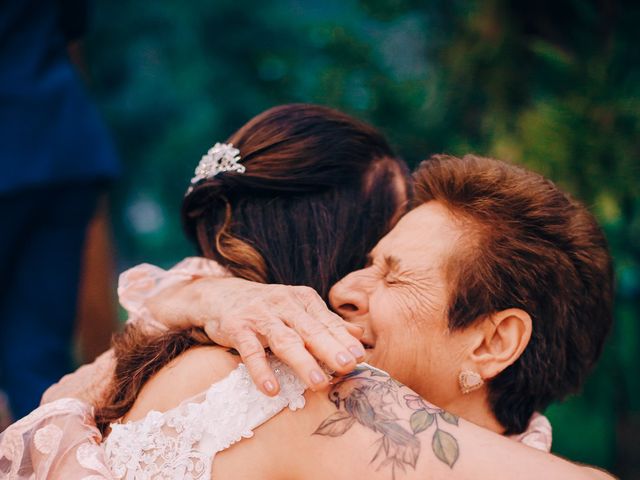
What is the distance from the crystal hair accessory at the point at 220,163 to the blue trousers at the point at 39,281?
1240 mm

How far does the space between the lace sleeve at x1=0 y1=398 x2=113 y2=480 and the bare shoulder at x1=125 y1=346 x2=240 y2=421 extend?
0.11 meters

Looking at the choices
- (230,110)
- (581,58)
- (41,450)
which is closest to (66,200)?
(230,110)

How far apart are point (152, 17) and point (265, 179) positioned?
2897mm

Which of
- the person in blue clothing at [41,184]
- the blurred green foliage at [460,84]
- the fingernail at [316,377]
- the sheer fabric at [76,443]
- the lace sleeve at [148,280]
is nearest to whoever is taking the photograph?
the fingernail at [316,377]

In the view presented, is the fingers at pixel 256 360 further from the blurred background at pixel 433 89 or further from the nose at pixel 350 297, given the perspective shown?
the blurred background at pixel 433 89

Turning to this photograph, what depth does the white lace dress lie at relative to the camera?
1450mm

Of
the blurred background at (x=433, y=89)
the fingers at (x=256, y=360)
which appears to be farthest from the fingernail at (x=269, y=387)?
the blurred background at (x=433, y=89)

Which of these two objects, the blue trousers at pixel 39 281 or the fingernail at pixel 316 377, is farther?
the blue trousers at pixel 39 281

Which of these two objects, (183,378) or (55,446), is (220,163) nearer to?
(183,378)

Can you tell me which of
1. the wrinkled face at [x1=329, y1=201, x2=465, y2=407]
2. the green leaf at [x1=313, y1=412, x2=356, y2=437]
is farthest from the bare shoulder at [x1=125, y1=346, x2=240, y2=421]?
the wrinkled face at [x1=329, y1=201, x2=465, y2=407]

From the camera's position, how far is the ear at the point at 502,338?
5.62 feet

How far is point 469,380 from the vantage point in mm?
1747

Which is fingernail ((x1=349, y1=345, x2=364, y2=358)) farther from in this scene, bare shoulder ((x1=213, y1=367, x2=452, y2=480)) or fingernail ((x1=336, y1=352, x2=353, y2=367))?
bare shoulder ((x1=213, y1=367, x2=452, y2=480))

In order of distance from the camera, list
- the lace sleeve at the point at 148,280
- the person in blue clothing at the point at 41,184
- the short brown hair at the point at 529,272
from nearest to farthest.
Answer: the short brown hair at the point at 529,272 → the lace sleeve at the point at 148,280 → the person in blue clothing at the point at 41,184
